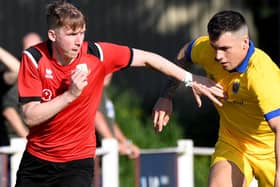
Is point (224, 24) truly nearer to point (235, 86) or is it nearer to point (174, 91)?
point (235, 86)

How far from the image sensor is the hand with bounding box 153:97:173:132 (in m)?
9.90

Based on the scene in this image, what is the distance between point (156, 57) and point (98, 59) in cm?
43

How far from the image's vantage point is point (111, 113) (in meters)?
13.0

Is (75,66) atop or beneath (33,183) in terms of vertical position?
atop

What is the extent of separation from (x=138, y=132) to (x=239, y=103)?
6491mm

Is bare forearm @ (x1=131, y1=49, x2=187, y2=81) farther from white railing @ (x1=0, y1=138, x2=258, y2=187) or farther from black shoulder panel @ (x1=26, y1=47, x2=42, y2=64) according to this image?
white railing @ (x1=0, y1=138, x2=258, y2=187)

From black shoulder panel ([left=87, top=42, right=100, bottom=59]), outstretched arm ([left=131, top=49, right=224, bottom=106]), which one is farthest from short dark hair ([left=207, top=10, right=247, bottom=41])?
black shoulder panel ([left=87, top=42, right=100, bottom=59])

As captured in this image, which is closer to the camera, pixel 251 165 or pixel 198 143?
pixel 251 165

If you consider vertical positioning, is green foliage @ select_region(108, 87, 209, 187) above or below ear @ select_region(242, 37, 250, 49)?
below

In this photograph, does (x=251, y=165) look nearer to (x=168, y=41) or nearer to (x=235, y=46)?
(x=235, y=46)

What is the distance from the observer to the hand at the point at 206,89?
9.25 meters

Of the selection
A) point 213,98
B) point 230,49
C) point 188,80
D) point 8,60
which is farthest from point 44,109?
point 8,60

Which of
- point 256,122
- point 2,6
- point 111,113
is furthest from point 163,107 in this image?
point 2,6

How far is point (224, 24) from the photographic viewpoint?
952 centimetres
